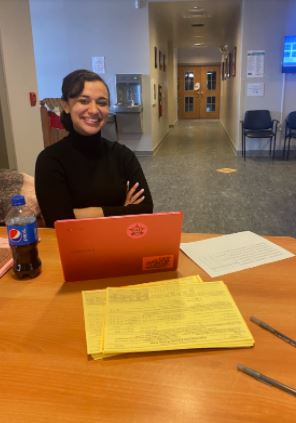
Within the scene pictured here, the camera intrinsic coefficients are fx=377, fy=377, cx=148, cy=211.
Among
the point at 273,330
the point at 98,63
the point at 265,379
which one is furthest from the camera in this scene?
the point at 98,63

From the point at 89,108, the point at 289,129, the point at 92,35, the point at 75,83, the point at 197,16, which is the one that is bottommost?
the point at 289,129

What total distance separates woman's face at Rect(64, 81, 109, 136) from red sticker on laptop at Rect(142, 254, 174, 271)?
774mm

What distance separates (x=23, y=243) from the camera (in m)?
1.05

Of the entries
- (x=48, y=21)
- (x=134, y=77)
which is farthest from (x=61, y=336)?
(x=48, y=21)

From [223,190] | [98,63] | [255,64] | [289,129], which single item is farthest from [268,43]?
[223,190]

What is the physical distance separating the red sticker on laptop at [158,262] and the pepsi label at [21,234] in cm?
32

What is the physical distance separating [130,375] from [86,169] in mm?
1103

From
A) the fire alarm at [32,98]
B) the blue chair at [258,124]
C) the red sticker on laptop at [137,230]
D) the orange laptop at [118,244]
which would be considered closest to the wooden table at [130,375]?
the orange laptop at [118,244]

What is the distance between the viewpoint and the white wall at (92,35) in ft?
20.9

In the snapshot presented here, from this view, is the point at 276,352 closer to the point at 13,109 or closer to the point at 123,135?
the point at 13,109

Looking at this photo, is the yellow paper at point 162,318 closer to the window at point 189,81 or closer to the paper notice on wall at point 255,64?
the paper notice on wall at point 255,64

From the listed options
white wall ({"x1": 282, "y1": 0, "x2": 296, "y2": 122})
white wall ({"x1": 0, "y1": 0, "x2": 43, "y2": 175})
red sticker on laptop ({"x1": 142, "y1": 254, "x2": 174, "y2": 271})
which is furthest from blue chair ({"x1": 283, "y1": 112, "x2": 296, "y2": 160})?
red sticker on laptop ({"x1": 142, "y1": 254, "x2": 174, "y2": 271})

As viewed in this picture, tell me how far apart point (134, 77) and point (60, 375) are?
20.9 ft

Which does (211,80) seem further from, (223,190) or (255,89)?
(223,190)
